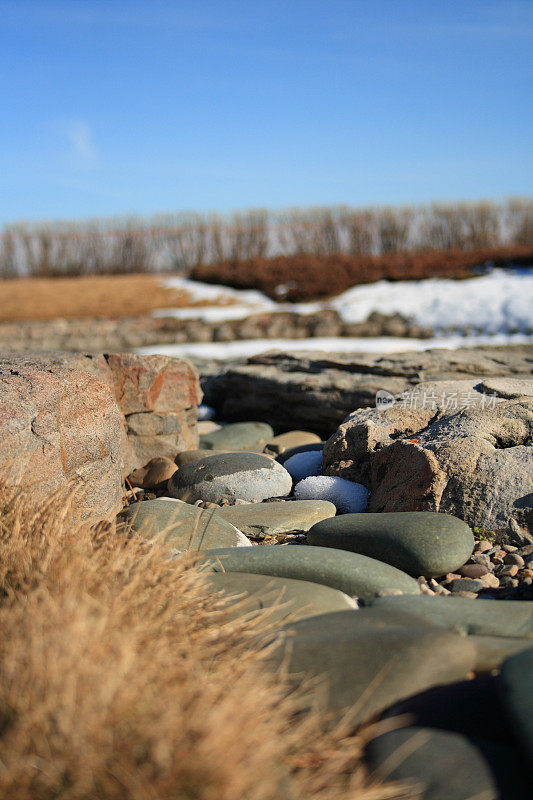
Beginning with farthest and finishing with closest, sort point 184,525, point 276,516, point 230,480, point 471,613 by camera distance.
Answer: point 230,480
point 276,516
point 184,525
point 471,613

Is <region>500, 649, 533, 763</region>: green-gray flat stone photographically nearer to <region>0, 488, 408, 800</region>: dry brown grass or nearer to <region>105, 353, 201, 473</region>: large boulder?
<region>0, 488, 408, 800</region>: dry brown grass

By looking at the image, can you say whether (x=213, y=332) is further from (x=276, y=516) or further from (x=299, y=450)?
(x=276, y=516)

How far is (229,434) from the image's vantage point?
5.07 metres

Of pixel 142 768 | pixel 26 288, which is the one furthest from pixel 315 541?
pixel 26 288

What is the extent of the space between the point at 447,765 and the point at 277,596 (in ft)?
2.63

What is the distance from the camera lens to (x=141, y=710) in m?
1.34

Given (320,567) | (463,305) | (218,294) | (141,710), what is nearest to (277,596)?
(320,567)

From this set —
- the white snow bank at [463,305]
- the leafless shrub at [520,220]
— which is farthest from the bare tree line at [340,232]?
the white snow bank at [463,305]

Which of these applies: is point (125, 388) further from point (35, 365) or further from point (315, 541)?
point (315, 541)

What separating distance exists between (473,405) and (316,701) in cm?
236

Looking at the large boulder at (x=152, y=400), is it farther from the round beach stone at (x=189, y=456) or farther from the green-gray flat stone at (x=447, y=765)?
the green-gray flat stone at (x=447, y=765)

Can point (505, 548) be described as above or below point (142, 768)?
below

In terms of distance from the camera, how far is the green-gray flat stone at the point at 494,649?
69.3 inches

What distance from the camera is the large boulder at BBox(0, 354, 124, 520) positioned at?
9.05 ft
